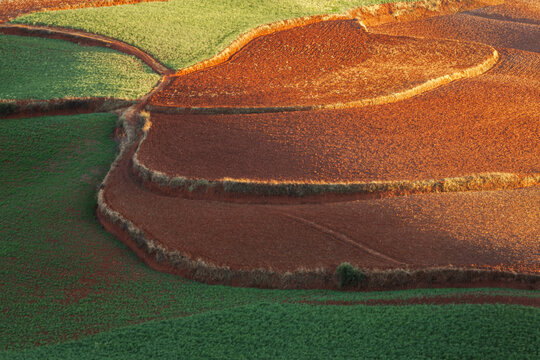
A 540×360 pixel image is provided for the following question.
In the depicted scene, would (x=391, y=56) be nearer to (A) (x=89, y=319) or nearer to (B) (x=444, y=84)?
(B) (x=444, y=84)

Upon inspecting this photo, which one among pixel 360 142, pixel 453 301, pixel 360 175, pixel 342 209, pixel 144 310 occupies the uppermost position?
pixel 360 142

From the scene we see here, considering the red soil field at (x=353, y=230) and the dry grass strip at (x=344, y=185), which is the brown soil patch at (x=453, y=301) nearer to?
the red soil field at (x=353, y=230)

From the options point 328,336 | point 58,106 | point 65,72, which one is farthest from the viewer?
point 65,72

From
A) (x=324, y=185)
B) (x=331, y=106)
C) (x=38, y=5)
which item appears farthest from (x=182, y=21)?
(x=324, y=185)

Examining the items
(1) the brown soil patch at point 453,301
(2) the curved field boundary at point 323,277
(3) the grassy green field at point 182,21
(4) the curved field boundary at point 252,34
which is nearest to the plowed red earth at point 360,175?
(2) the curved field boundary at point 323,277

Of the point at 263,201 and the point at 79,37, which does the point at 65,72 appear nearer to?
the point at 79,37

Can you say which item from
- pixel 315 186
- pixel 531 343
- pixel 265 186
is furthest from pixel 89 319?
pixel 531 343

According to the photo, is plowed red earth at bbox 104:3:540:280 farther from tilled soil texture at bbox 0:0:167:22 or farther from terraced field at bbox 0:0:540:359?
tilled soil texture at bbox 0:0:167:22
